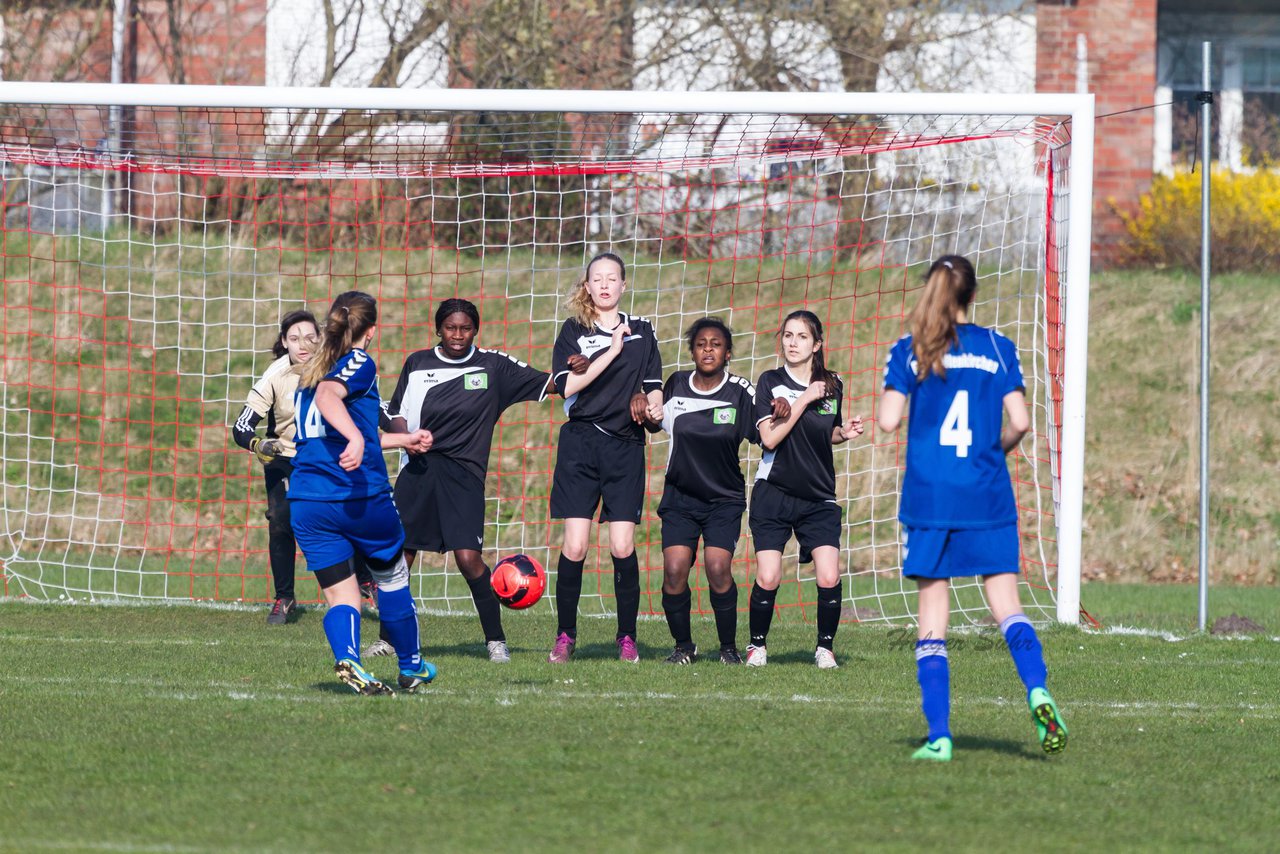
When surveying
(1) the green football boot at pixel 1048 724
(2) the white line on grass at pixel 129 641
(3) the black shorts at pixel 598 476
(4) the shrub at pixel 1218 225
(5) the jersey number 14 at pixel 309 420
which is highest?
(4) the shrub at pixel 1218 225

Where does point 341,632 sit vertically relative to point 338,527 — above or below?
below

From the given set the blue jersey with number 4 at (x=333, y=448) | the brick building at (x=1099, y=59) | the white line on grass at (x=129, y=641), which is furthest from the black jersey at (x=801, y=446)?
the brick building at (x=1099, y=59)

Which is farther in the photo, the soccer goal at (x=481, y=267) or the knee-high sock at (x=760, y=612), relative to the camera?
the soccer goal at (x=481, y=267)

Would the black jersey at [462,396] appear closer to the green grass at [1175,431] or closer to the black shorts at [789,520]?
the black shorts at [789,520]

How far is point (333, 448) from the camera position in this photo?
6.45 meters

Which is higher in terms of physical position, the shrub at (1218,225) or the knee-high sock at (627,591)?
the shrub at (1218,225)

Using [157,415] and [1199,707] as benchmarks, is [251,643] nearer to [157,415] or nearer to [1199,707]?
[1199,707]

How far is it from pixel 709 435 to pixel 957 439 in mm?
2607

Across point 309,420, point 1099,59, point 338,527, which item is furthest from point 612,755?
point 1099,59

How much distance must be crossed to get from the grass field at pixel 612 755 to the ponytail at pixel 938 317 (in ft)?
4.54

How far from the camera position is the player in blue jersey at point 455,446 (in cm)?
798

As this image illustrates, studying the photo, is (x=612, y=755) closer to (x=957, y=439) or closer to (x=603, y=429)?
(x=957, y=439)

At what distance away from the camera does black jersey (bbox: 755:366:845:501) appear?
7879 mm

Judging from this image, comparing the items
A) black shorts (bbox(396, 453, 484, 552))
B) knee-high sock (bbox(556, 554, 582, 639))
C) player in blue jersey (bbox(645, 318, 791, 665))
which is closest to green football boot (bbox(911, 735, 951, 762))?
player in blue jersey (bbox(645, 318, 791, 665))
